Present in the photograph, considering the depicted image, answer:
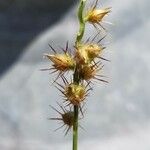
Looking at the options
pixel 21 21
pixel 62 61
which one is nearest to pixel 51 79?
pixel 21 21

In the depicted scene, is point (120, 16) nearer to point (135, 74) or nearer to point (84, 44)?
point (135, 74)

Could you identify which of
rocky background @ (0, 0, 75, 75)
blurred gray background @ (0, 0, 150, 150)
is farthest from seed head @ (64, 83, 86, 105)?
rocky background @ (0, 0, 75, 75)

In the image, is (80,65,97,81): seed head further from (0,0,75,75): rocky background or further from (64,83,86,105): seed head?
(0,0,75,75): rocky background

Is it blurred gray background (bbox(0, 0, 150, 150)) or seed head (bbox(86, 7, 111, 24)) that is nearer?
seed head (bbox(86, 7, 111, 24))

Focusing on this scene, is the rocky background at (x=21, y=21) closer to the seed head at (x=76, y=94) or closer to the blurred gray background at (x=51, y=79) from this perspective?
the blurred gray background at (x=51, y=79)

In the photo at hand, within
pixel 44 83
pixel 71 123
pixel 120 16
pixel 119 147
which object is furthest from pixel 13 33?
pixel 71 123

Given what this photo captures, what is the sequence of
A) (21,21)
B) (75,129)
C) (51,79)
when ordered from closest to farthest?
(75,129)
(51,79)
(21,21)

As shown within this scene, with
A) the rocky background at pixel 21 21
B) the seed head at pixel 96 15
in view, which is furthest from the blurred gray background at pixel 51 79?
the seed head at pixel 96 15

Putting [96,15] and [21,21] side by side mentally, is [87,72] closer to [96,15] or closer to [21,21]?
[96,15]
